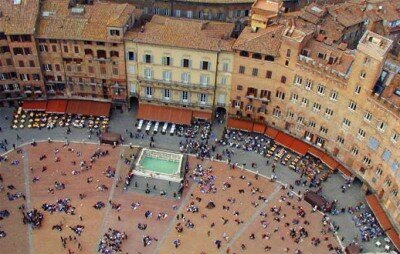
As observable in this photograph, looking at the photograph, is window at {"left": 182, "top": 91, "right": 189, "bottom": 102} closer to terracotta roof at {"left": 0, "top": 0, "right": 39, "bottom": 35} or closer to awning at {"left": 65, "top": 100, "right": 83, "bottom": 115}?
awning at {"left": 65, "top": 100, "right": 83, "bottom": 115}

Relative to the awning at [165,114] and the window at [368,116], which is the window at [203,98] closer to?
the awning at [165,114]

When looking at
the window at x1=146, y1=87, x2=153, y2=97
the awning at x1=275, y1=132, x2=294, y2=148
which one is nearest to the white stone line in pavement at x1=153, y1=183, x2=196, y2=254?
the awning at x1=275, y1=132, x2=294, y2=148

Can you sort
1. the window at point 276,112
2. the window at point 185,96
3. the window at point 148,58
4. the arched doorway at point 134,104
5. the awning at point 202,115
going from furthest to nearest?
the arched doorway at point 134,104 → the awning at point 202,115 → the window at point 185,96 → the window at point 276,112 → the window at point 148,58

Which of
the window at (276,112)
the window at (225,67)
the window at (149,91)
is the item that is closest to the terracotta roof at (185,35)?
the window at (225,67)

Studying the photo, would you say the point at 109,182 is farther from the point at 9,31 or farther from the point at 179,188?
the point at 9,31

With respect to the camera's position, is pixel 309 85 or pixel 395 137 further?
pixel 309 85

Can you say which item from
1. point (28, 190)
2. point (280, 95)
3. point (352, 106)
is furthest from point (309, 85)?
point (28, 190)

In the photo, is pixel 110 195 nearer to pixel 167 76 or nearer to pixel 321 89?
pixel 167 76
